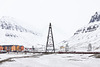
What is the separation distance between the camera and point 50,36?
254 feet

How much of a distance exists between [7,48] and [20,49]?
11125 millimetres

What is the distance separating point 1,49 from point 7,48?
799 centimetres

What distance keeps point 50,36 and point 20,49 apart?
266 ft

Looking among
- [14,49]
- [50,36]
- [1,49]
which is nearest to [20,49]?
[14,49]

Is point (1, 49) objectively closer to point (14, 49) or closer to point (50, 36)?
point (14, 49)

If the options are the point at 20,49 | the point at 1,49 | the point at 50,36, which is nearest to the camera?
the point at 50,36

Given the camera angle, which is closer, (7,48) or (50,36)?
(50,36)

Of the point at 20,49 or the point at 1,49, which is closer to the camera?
the point at 1,49

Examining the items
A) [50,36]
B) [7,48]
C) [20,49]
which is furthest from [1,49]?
[50,36]

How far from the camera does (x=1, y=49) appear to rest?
142250 mm

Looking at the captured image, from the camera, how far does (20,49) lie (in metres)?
153

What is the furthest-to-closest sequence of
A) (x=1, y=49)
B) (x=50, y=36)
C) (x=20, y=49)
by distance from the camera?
(x=20, y=49), (x=1, y=49), (x=50, y=36)

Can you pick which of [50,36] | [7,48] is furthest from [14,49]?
[50,36]

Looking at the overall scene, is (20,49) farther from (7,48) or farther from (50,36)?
(50,36)
